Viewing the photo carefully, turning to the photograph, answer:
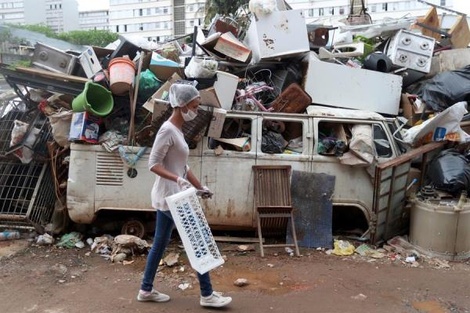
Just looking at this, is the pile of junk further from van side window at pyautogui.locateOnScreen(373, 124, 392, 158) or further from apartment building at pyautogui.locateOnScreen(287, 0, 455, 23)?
apartment building at pyautogui.locateOnScreen(287, 0, 455, 23)

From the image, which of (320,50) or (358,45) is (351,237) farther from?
(358,45)

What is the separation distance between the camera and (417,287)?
430 cm

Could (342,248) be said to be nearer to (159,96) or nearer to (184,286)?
(184,286)

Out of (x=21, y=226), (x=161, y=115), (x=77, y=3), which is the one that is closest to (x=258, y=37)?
(x=161, y=115)

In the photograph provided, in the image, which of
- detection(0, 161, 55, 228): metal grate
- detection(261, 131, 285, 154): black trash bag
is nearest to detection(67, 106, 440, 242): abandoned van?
detection(261, 131, 285, 154): black trash bag

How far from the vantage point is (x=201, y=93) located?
4.97 metres

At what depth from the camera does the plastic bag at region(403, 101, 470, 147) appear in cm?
546

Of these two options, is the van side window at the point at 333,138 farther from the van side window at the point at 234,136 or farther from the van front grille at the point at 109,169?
the van front grille at the point at 109,169

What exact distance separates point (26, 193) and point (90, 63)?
1.89 m

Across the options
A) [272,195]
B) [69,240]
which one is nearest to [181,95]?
[272,195]

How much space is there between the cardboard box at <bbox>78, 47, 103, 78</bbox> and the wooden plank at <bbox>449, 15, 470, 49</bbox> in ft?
21.3

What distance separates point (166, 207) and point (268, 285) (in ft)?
5.11

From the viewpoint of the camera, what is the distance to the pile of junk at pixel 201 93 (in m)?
5.18

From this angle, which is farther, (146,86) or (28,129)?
(28,129)
